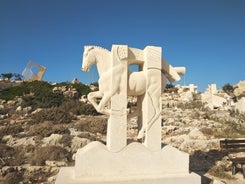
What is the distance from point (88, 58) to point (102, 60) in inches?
11.7

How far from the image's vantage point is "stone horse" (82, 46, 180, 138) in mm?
4711

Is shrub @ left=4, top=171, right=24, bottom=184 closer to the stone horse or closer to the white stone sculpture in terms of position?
the white stone sculpture

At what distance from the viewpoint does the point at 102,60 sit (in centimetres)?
483

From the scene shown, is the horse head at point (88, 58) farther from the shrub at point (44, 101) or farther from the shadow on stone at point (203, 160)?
the shrub at point (44, 101)

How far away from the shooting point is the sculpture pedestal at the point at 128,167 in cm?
439

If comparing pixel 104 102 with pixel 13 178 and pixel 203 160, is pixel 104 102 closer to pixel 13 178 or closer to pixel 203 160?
pixel 13 178

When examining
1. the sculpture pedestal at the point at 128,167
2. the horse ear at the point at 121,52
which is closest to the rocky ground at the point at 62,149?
the sculpture pedestal at the point at 128,167

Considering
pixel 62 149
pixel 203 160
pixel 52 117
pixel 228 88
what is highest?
pixel 228 88

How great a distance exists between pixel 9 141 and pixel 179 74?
25.0 ft

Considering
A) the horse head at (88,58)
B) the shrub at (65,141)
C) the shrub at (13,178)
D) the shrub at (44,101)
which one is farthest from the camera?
the shrub at (44,101)

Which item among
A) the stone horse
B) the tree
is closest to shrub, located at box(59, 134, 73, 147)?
the stone horse

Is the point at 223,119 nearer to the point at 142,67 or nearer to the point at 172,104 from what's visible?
the point at 172,104

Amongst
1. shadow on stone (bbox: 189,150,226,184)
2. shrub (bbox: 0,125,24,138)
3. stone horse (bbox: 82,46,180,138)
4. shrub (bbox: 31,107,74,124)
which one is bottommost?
shadow on stone (bbox: 189,150,226,184)

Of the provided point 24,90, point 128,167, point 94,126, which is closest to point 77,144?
point 94,126
